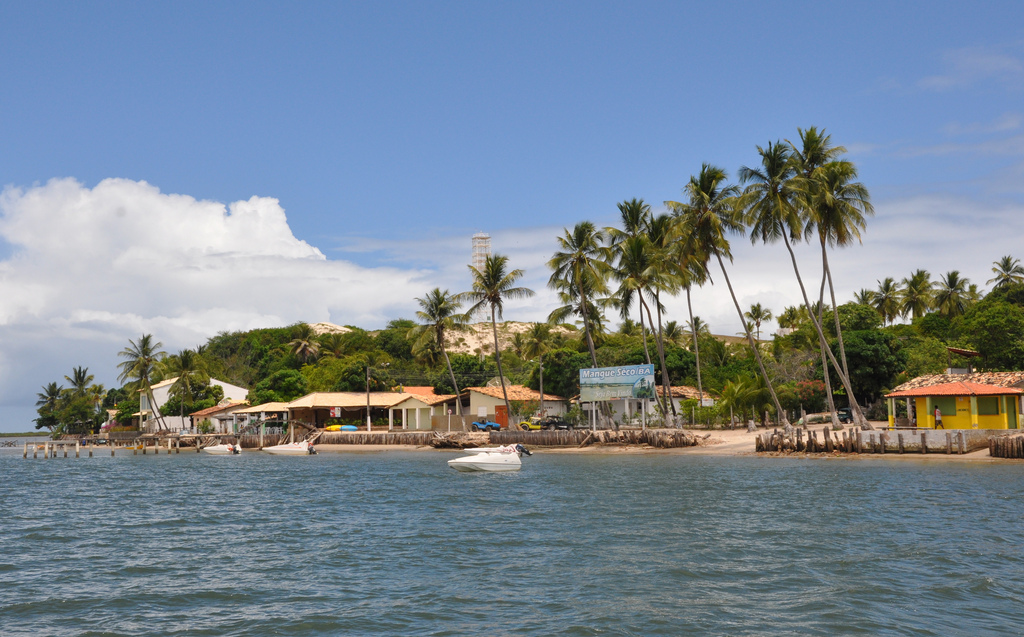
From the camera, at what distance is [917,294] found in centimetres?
8725

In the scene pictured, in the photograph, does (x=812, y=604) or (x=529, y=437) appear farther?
(x=529, y=437)

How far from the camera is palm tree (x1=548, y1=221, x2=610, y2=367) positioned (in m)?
60.7

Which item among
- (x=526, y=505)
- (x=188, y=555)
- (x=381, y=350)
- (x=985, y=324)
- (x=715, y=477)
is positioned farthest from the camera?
(x=381, y=350)

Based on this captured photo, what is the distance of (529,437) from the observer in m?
58.5

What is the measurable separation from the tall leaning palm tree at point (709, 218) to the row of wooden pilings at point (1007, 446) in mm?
15484

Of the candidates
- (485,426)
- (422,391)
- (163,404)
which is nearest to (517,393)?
(485,426)

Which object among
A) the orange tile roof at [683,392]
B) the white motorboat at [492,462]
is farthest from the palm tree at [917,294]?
the white motorboat at [492,462]

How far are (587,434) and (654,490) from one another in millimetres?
25585

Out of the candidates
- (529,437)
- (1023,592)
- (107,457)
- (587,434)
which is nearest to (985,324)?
(587,434)

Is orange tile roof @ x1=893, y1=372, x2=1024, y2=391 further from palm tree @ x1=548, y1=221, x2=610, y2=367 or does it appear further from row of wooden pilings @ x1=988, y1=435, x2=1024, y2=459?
palm tree @ x1=548, y1=221, x2=610, y2=367

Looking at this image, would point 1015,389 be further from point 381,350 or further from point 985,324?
point 381,350

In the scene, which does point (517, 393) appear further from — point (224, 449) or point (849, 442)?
point (849, 442)

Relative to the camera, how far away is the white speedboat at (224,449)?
67.6 m

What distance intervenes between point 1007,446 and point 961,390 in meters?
4.99
